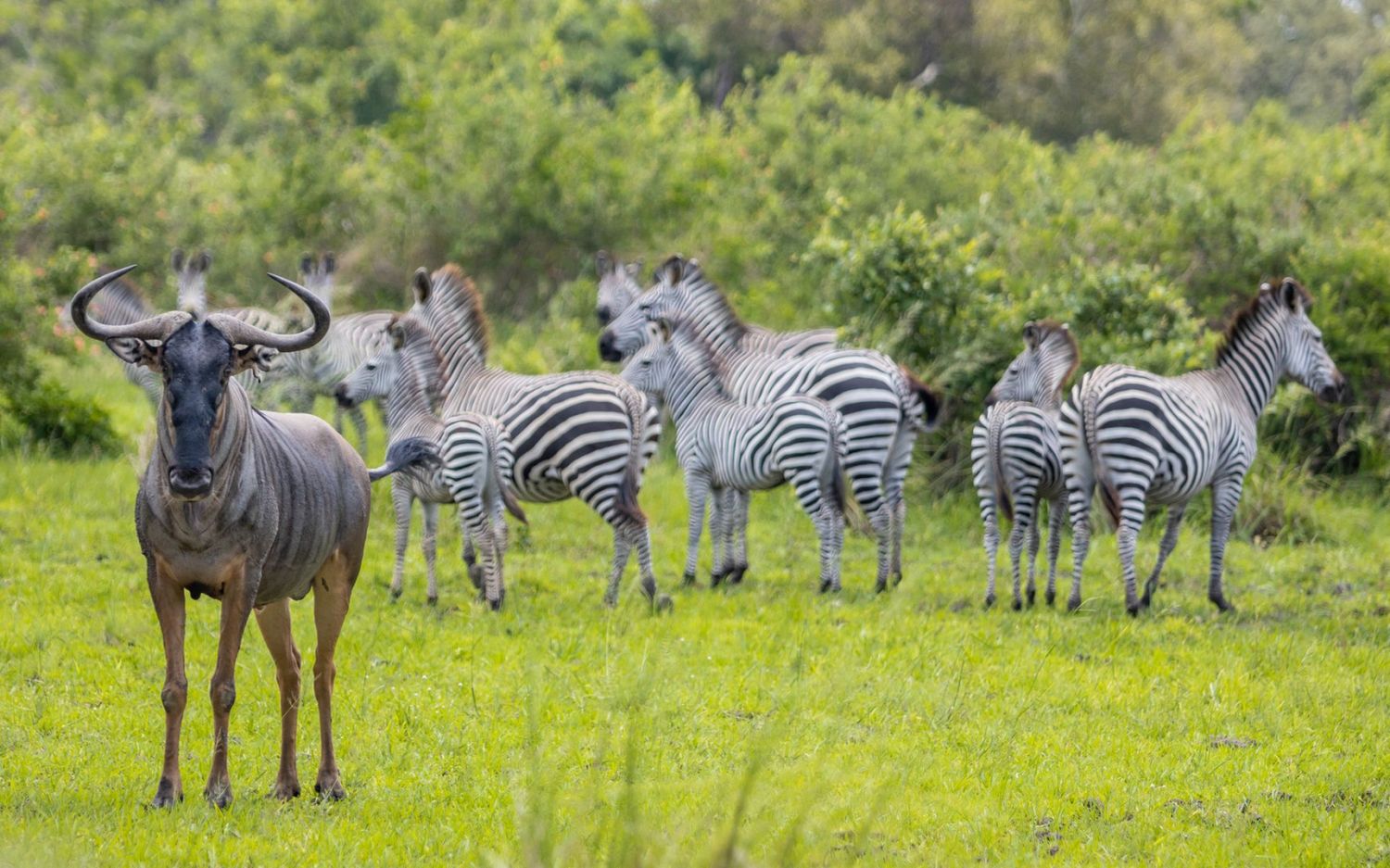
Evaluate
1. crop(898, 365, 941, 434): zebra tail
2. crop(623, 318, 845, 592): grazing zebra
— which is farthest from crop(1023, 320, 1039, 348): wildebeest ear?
crop(623, 318, 845, 592): grazing zebra

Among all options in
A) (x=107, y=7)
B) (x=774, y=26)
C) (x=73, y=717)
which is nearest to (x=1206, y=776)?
(x=73, y=717)

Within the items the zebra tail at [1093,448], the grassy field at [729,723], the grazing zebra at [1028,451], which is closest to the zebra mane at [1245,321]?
the grazing zebra at [1028,451]

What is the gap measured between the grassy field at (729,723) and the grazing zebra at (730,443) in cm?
50

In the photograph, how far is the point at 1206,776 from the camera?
6.66 m

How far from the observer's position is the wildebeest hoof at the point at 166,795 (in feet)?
19.0

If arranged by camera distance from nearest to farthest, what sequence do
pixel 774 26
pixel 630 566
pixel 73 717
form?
pixel 73 717, pixel 630 566, pixel 774 26

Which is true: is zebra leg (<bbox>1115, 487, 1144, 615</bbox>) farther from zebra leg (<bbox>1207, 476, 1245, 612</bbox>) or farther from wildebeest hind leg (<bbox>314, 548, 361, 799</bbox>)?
wildebeest hind leg (<bbox>314, 548, 361, 799</bbox>)

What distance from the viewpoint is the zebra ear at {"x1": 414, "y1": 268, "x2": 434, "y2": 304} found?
37.4ft

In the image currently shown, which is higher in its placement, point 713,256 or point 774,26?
point 774,26

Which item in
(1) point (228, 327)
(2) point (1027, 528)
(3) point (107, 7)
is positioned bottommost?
(2) point (1027, 528)

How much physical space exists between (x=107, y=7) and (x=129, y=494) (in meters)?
28.8

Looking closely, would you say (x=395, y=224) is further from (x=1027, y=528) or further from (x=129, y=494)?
(x=1027, y=528)

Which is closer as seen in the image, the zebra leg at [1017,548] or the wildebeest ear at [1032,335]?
the zebra leg at [1017,548]

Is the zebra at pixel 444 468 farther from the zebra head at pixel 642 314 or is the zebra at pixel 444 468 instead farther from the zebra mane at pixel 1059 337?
the zebra mane at pixel 1059 337
